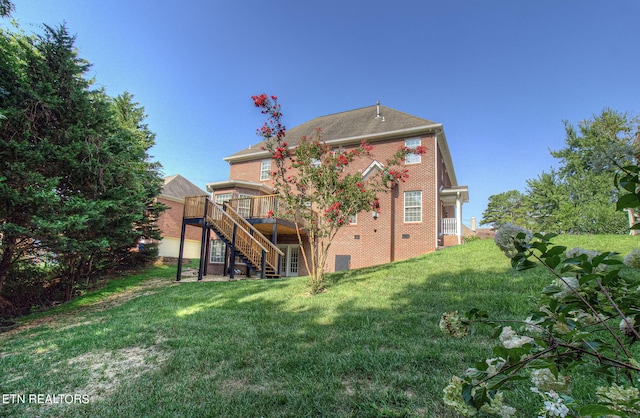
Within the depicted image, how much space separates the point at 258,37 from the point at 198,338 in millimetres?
10904

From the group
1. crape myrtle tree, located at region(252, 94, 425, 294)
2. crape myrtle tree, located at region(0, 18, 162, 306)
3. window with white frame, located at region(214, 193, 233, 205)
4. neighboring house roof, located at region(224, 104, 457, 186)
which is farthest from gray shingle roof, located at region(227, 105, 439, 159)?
crape myrtle tree, located at region(0, 18, 162, 306)

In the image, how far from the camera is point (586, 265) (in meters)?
1.00

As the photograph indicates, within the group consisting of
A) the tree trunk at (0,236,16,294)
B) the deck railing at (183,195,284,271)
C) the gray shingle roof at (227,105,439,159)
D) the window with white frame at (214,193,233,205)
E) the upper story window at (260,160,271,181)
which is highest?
the gray shingle roof at (227,105,439,159)

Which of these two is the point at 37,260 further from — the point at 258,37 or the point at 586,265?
the point at 586,265

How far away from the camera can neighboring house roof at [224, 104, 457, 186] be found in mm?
14758

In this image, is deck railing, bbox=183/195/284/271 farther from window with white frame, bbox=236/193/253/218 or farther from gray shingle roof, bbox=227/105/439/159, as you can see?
gray shingle roof, bbox=227/105/439/159

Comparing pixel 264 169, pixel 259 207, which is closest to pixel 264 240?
pixel 259 207

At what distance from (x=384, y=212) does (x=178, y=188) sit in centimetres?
2133

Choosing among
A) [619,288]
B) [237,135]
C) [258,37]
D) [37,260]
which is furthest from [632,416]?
[237,135]

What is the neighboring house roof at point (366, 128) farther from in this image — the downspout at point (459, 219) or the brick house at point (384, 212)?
the downspout at point (459, 219)

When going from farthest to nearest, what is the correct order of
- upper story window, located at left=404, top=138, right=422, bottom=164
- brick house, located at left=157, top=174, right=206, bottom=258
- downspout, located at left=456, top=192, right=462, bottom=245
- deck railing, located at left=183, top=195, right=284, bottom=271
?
brick house, located at left=157, top=174, right=206, bottom=258
upper story window, located at left=404, top=138, right=422, bottom=164
downspout, located at left=456, top=192, right=462, bottom=245
deck railing, located at left=183, top=195, right=284, bottom=271

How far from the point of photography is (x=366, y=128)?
16.5 meters

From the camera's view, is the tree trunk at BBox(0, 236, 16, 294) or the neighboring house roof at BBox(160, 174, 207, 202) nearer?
the tree trunk at BBox(0, 236, 16, 294)

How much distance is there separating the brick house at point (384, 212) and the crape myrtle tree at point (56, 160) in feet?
14.5
